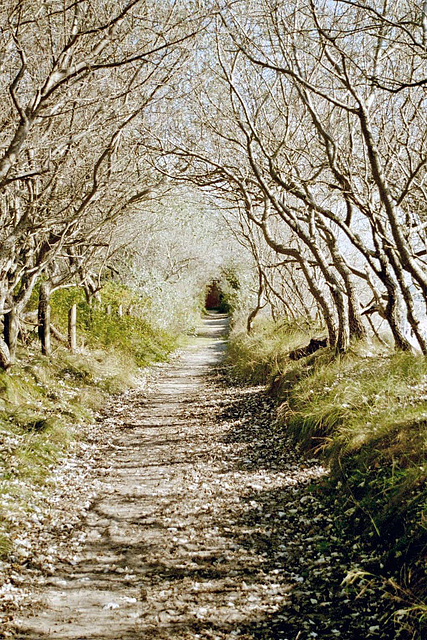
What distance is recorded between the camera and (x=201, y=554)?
4824 mm

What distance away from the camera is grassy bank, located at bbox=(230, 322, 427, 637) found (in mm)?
3947

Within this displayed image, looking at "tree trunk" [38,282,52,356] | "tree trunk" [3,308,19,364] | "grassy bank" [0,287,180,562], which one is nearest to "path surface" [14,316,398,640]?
"grassy bank" [0,287,180,562]

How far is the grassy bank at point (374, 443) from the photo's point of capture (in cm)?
395

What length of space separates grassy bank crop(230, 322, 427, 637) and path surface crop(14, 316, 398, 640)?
28cm

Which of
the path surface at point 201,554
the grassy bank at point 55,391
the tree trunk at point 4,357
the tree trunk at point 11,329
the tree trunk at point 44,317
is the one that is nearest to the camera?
the path surface at point 201,554

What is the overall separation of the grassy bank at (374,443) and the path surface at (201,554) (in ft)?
0.93

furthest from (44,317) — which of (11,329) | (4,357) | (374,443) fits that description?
(374,443)

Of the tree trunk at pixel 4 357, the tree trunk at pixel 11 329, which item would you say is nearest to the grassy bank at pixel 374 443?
the tree trunk at pixel 4 357

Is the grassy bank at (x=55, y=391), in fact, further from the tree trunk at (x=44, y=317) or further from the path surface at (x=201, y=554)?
the path surface at (x=201, y=554)

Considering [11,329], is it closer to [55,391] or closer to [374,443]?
[55,391]

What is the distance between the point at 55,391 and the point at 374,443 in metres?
6.14

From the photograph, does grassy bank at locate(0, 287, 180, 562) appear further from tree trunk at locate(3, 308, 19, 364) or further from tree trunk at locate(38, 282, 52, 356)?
tree trunk at locate(3, 308, 19, 364)

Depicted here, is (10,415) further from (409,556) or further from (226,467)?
(409,556)

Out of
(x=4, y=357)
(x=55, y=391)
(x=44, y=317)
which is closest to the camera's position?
(x=4, y=357)
